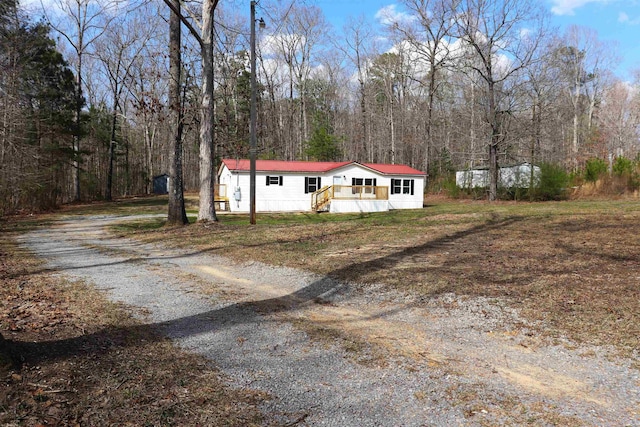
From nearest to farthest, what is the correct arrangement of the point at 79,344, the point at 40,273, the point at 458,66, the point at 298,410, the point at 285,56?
the point at 298,410
the point at 79,344
the point at 40,273
the point at 458,66
the point at 285,56

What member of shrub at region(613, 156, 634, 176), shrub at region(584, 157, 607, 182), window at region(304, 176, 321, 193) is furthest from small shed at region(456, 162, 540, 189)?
window at region(304, 176, 321, 193)

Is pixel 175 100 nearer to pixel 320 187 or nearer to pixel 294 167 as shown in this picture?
pixel 294 167

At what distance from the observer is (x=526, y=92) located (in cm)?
2598

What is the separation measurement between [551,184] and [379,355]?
25134 mm

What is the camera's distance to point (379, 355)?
3.67m

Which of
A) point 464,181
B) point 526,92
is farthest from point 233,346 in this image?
point 464,181

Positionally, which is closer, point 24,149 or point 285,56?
point 24,149

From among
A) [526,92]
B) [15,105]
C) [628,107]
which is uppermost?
[628,107]

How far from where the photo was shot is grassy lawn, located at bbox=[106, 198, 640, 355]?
464 cm

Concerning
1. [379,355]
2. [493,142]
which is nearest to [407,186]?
[493,142]

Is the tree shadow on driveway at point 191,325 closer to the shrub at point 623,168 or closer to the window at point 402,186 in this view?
the window at point 402,186

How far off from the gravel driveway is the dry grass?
0.71ft

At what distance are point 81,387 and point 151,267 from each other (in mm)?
5284

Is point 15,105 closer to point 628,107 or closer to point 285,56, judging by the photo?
point 285,56
